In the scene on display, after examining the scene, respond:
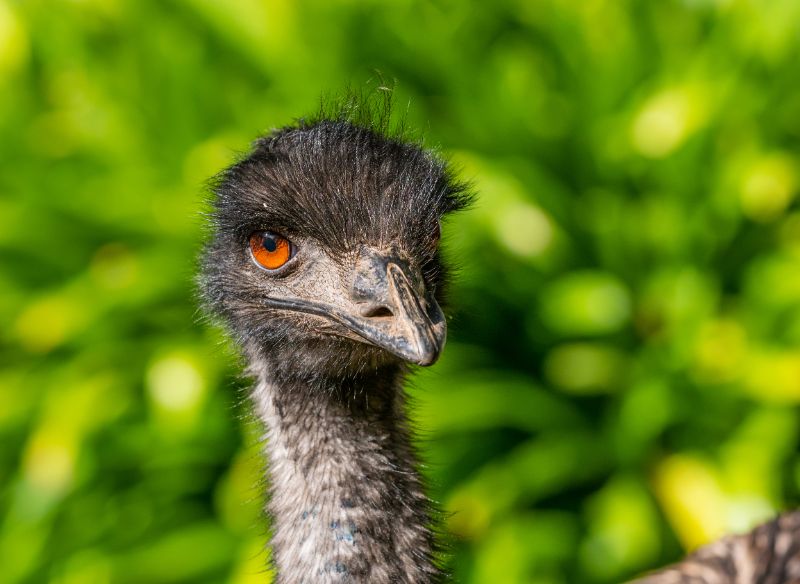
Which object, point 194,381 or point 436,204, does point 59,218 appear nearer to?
point 194,381

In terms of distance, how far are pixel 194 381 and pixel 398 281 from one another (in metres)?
1.78

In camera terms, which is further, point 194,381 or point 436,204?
point 194,381

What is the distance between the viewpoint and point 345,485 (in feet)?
4.67

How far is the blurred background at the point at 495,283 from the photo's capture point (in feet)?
9.80

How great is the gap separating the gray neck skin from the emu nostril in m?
0.15

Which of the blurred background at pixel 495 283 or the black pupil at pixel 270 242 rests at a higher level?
the blurred background at pixel 495 283

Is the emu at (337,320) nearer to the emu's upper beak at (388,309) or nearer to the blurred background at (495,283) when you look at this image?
the emu's upper beak at (388,309)

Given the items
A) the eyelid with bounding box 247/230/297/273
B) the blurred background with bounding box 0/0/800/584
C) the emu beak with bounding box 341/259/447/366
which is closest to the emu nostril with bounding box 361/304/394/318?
the emu beak with bounding box 341/259/447/366

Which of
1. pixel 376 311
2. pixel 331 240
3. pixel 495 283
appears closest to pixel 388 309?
pixel 376 311

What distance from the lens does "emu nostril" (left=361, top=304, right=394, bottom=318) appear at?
134 cm

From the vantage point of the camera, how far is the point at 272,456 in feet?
5.04

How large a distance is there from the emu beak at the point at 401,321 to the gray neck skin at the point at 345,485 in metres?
0.16

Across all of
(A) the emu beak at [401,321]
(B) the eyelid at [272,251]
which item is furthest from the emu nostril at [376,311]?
(B) the eyelid at [272,251]

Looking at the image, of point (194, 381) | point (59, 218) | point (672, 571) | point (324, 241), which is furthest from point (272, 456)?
point (59, 218)
